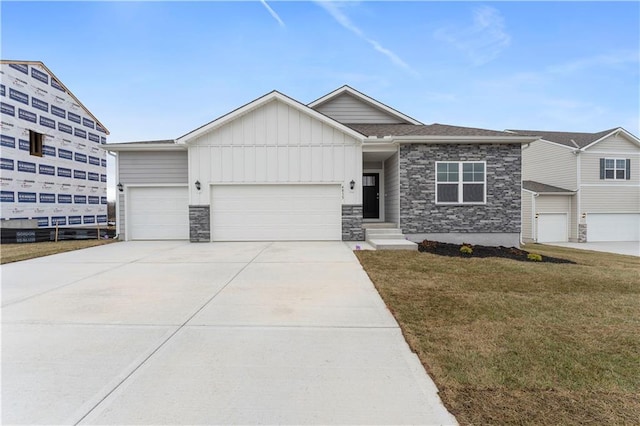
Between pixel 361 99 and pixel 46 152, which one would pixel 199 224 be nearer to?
pixel 361 99

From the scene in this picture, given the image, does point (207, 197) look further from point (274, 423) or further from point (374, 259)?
point (274, 423)

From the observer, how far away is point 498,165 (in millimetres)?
10492

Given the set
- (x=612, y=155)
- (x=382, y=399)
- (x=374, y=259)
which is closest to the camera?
(x=382, y=399)

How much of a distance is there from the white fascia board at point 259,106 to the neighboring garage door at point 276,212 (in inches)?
76.2

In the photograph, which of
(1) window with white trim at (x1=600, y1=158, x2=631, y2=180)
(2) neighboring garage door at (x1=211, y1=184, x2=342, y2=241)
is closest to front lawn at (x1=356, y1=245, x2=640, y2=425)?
(2) neighboring garage door at (x1=211, y1=184, x2=342, y2=241)

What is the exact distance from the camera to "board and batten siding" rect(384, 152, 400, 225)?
428 inches

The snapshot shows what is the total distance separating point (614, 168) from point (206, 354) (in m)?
24.9

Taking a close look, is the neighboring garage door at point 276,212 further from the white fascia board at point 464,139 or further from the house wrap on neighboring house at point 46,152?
the house wrap on neighboring house at point 46,152

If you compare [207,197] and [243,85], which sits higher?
[243,85]

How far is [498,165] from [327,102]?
773cm

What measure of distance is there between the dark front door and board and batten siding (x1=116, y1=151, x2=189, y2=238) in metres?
7.31

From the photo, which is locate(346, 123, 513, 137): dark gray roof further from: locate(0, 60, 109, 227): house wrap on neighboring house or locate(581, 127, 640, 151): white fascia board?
locate(0, 60, 109, 227): house wrap on neighboring house

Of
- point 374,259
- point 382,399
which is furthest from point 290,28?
point 382,399

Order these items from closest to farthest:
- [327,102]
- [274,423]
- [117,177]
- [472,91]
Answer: [274,423], [117,177], [327,102], [472,91]
